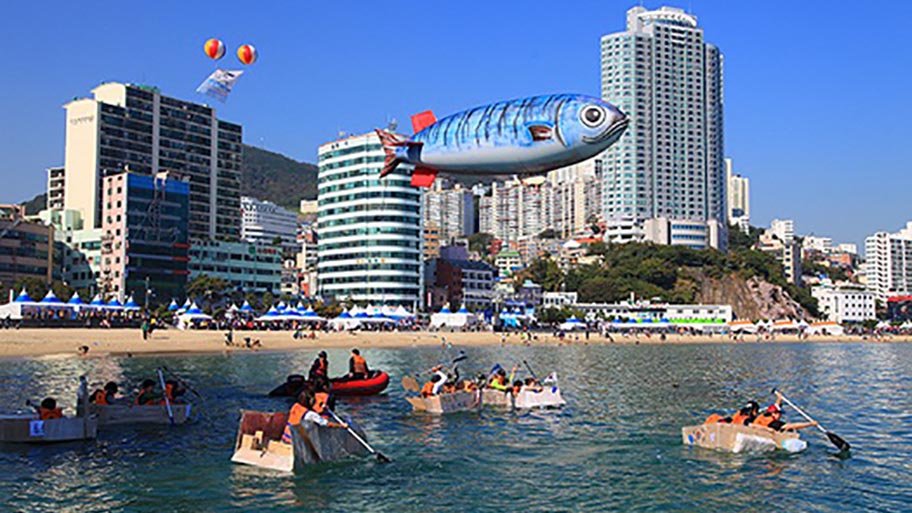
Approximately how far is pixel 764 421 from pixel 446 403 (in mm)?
13372

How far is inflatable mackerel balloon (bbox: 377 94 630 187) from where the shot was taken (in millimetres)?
21219

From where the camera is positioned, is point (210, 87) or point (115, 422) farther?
point (210, 87)

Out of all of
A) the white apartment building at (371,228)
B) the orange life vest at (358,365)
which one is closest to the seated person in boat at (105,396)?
the orange life vest at (358,365)

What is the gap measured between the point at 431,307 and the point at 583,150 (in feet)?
498

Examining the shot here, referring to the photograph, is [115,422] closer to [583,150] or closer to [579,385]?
[583,150]

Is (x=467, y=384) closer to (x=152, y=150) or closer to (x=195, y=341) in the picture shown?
(x=195, y=341)

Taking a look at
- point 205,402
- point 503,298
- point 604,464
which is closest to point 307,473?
point 604,464

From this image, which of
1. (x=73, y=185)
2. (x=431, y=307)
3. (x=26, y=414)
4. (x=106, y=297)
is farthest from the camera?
(x=431, y=307)

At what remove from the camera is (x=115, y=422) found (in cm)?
3212

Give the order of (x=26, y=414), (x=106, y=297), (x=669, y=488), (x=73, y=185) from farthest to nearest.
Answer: (x=73, y=185), (x=106, y=297), (x=26, y=414), (x=669, y=488)

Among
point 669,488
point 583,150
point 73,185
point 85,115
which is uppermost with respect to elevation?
point 85,115

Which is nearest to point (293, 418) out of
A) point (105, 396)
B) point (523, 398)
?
point (105, 396)

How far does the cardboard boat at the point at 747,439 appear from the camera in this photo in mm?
28875

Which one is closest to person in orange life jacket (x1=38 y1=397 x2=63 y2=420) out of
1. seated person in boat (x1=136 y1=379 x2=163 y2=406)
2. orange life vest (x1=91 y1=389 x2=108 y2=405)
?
orange life vest (x1=91 y1=389 x2=108 y2=405)
